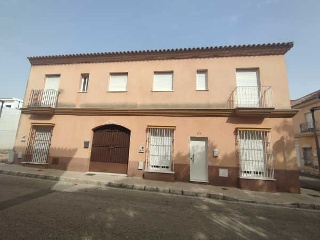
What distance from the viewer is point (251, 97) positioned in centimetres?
900

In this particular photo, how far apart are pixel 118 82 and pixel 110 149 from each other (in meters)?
4.26

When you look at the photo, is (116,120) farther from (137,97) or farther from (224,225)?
(224,225)

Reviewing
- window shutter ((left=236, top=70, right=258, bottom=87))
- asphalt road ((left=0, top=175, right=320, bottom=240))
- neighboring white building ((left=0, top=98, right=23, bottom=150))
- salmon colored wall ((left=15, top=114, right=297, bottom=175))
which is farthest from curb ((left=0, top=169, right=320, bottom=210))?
neighboring white building ((left=0, top=98, right=23, bottom=150))

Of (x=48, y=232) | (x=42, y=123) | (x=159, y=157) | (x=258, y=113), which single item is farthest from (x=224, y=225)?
(x=42, y=123)

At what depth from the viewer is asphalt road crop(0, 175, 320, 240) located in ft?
11.3

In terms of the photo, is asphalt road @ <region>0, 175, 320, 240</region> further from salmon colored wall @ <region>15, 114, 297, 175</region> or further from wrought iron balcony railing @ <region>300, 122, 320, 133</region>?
wrought iron balcony railing @ <region>300, 122, 320, 133</region>

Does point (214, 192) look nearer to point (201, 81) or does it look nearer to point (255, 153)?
point (255, 153)

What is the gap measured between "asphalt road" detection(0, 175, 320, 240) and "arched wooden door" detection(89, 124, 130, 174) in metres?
3.28

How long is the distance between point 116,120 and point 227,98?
21.4 feet

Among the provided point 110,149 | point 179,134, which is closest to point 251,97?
point 179,134

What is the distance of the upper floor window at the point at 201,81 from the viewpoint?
31.7ft

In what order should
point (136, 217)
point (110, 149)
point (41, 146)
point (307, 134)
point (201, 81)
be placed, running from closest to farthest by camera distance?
1. point (136, 217)
2. point (201, 81)
3. point (110, 149)
4. point (41, 146)
5. point (307, 134)

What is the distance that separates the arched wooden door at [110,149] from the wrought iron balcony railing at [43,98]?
3.77m

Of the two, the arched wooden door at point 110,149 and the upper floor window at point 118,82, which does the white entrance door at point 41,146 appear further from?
the upper floor window at point 118,82
